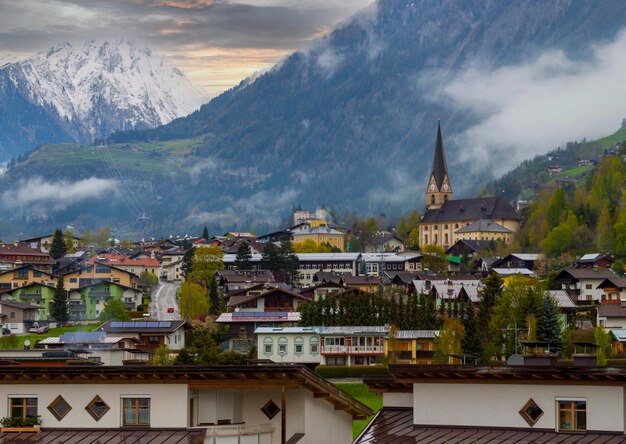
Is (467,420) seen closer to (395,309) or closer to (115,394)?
(115,394)

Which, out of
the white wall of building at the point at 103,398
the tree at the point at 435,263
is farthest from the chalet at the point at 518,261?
the white wall of building at the point at 103,398

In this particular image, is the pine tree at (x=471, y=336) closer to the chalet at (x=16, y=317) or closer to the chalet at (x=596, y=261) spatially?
the chalet at (x=596, y=261)

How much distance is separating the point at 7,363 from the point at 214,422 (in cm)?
483

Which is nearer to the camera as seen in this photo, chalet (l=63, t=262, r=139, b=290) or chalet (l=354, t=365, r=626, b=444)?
chalet (l=354, t=365, r=626, b=444)

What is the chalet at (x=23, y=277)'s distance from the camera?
161 m

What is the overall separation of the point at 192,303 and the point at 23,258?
60244mm

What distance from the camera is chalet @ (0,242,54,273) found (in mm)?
178087

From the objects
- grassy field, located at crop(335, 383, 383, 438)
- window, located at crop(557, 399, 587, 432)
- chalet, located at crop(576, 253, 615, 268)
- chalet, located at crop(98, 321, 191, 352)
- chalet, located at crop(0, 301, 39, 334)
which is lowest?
window, located at crop(557, 399, 587, 432)

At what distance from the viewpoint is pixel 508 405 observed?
24.3m

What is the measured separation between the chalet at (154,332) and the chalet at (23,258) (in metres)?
66.9

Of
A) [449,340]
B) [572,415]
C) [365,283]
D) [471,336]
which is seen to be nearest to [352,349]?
[449,340]

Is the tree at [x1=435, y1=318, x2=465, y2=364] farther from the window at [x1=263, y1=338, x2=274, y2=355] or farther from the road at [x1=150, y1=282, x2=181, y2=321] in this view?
the road at [x1=150, y1=282, x2=181, y2=321]

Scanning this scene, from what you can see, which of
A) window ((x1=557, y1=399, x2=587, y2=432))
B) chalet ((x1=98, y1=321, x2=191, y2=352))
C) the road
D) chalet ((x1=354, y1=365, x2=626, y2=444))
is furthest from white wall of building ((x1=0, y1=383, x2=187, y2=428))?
the road

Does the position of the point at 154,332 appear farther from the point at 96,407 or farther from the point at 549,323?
the point at 96,407
